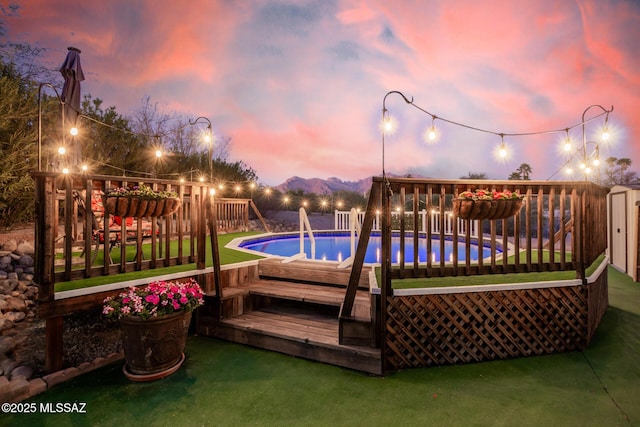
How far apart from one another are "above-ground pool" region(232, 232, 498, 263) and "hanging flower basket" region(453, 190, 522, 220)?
488 centimetres

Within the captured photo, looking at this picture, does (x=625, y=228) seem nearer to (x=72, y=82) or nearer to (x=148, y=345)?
(x=148, y=345)

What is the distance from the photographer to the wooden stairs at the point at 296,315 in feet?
9.75

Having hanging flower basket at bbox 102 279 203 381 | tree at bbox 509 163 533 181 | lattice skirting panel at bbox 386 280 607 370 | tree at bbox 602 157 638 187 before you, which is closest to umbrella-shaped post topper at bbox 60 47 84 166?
hanging flower basket at bbox 102 279 203 381

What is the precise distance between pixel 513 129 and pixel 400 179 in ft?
69.5

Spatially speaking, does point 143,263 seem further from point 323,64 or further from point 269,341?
point 323,64

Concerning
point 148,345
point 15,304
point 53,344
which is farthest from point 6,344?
point 148,345

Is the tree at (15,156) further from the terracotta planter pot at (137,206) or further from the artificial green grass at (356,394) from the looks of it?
the artificial green grass at (356,394)

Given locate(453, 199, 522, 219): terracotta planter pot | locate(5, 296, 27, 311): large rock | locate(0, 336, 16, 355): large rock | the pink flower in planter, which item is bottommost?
locate(0, 336, 16, 355): large rock

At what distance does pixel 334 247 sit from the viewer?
10062 mm

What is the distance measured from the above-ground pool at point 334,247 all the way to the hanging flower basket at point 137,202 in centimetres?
453

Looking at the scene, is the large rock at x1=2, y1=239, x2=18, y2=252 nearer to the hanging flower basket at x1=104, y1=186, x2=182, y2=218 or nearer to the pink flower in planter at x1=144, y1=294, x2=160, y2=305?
the hanging flower basket at x1=104, y1=186, x2=182, y2=218

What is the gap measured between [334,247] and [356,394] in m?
7.55

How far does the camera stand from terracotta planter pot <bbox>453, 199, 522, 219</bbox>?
2.82 metres

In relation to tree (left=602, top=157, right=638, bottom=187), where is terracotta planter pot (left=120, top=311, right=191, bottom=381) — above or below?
below
